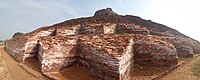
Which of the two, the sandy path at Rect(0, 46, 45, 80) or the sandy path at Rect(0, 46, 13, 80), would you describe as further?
the sandy path at Rect(0, 46, 45, 80)

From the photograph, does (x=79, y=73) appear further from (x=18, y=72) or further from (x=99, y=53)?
(x=18, y=72)

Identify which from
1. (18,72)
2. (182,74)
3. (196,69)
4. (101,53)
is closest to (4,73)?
(18,72)

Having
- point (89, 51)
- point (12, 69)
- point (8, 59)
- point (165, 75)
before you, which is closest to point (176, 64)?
Result: point (165, 75)

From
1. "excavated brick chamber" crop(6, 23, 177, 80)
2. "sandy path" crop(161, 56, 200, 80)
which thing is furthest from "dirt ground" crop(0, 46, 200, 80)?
"excavated brick chamber" crop(6, 23, 177, 80)

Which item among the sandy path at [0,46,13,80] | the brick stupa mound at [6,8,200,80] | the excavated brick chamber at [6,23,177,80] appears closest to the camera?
the brick stupa mound at [6,8,200,80]

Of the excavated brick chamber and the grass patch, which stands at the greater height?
the excavated brick chamber

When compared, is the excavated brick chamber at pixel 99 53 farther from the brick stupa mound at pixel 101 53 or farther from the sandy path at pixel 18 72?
the sandy path at pixel 18 72

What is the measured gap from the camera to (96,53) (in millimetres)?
15141

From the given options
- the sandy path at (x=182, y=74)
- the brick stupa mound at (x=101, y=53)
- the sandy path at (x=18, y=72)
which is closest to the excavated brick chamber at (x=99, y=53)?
the brick stupa mound at (x=101, y=53)

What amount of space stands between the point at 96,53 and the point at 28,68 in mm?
5573

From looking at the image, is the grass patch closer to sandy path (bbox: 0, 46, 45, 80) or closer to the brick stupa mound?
the brick stupa mound

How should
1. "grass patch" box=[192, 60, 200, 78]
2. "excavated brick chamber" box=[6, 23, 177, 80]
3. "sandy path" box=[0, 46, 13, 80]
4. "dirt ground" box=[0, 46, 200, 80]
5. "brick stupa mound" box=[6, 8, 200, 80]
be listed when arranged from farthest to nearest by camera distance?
"grass patch" box=[192, 60, 200, 78]
"dirt ground" box=[0, 46, 200, 80]
"sandy path" box=[0, 46, 13, 80]
"excavated brick chamber" box=[6, 23, 177, 80]
"brick stupa mound" box=[6, 8, 200, 80]

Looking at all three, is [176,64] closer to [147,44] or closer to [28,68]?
[147,44]

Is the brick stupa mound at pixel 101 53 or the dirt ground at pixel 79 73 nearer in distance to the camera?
the brick stupa mound at pixel 101 53
